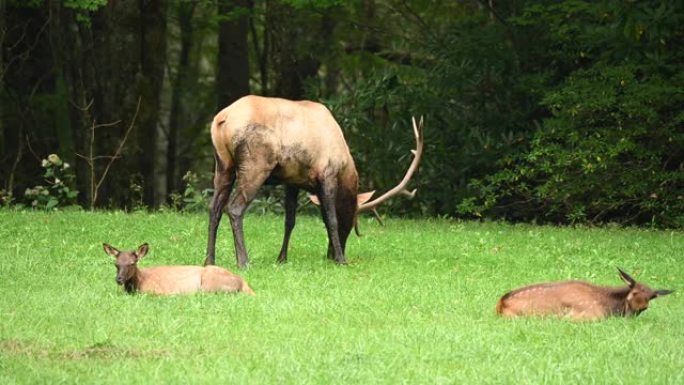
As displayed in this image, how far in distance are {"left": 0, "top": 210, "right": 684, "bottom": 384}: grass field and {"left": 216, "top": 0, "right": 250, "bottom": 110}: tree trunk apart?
39.3ft

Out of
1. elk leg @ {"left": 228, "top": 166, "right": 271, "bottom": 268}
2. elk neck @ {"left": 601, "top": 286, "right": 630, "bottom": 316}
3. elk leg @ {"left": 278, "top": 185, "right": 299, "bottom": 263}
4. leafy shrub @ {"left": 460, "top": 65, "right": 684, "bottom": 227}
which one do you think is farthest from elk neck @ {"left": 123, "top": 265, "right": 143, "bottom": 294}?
leafy shrub @ {"left": 460, "top": 65, "right": 684, "bottom": 227}

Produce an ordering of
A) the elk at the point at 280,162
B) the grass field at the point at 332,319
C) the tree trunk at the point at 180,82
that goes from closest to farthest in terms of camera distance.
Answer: the grass field at the point at 332,319
the elk at the point at 280,162
the tree trunk at the point at 180,82

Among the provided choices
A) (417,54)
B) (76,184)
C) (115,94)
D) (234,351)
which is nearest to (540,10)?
(417,54)

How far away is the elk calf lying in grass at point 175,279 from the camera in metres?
11.9

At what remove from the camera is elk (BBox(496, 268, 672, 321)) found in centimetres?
1084

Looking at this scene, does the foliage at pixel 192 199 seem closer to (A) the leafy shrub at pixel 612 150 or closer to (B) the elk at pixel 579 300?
(A) the leafy shrub at pixel 612 150

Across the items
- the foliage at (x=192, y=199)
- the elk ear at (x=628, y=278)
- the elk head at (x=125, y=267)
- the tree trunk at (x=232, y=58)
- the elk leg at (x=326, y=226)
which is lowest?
the foliage at (x=192, y=199)

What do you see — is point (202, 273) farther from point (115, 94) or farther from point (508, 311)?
point (115, 94)

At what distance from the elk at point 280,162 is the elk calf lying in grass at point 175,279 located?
7.85ft

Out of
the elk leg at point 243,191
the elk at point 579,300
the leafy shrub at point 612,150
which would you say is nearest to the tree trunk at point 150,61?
the leafy shrub at point 612,150

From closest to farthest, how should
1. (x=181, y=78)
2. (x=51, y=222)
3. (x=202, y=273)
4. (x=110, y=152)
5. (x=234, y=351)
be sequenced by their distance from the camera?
(x=234, y=351)
(x=202, y=273)
(x=51, y=222)
(x=110, y=152)
(x=181, y=78)

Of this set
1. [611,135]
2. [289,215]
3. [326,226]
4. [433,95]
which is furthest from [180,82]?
[326,226]

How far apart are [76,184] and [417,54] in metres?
8.10

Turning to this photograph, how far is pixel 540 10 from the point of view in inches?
886
